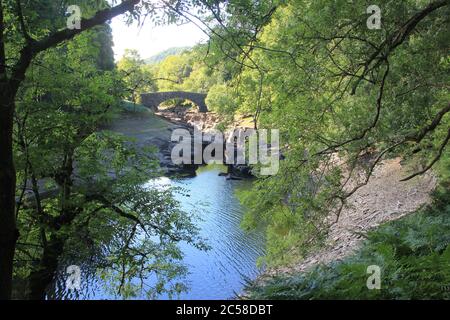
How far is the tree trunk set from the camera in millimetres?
4371

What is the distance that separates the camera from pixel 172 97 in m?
57.0

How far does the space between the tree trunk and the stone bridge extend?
51.9 m

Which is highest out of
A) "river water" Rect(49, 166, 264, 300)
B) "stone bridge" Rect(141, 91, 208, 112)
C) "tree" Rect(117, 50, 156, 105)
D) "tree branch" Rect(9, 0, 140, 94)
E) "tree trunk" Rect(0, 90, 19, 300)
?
"stone bridge" Rect(141, 91, 208, 112)

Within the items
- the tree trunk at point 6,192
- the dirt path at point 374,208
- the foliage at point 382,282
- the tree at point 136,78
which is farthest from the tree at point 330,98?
the tree trunk at point 6,192

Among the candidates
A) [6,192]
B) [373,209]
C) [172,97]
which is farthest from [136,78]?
[172,97]

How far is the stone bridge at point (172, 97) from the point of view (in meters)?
55.9

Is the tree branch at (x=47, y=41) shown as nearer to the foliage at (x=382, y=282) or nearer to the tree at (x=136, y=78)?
the tree at (x=136, y=78)

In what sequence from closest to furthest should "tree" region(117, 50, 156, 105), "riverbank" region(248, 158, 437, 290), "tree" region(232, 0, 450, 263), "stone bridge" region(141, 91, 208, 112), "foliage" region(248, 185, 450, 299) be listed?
"foliage" region(248, 185, 450, 299)
"tree" region(232, 0, 450, 263)
"tree" region(117, 50, 156, 105)
"riverbank" region(248, 158, 437, 290)
"stone bridge" region(141, 91, 208, 112)

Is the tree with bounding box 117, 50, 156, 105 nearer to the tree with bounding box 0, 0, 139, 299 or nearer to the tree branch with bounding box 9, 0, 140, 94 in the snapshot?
the tree branch with bounding box 9, 0, 140, 94

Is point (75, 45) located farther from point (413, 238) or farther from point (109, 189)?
point (413, 238)

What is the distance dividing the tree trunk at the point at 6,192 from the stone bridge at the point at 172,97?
170 ft

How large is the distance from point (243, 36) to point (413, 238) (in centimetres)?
431

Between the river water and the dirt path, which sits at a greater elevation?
the dirt path

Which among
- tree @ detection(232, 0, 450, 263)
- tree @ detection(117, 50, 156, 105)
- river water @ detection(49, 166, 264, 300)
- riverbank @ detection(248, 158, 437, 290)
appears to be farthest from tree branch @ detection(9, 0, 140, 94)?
riverbank @ detection(248, 158, 437, 290)
